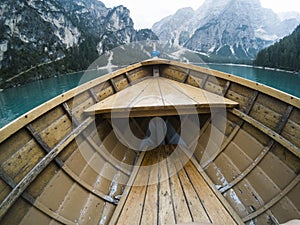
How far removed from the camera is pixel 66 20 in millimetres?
86062

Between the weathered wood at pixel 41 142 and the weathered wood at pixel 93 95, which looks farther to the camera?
the weathered wood at pixel 93 95

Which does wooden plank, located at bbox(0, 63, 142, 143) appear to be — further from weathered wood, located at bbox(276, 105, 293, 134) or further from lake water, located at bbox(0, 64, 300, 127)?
lake water, located at bbox(0, 64, 300, 127)

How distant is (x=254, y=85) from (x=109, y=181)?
2.94 metres

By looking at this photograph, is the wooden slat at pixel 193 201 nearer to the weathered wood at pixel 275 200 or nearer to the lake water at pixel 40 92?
the weathered wood at pixel 275 200

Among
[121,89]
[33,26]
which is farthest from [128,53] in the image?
[121,89]

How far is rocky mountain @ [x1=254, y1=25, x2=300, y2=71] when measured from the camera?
146ft

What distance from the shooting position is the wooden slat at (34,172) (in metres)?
1.93

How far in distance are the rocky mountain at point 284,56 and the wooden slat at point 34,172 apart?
51696mm

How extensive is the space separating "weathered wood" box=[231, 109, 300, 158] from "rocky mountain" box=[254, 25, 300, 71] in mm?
49571

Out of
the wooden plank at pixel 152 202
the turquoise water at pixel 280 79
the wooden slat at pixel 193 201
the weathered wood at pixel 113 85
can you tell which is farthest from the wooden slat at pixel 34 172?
the turquoise water at pixel 280 79

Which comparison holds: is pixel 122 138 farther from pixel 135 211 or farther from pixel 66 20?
pixel 66 20

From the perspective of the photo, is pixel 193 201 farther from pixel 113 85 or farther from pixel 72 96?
pixel 113 85

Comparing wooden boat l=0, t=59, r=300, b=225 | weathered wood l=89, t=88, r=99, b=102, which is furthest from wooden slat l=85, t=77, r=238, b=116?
weathered wood l=89, t=88, r=99, b=102

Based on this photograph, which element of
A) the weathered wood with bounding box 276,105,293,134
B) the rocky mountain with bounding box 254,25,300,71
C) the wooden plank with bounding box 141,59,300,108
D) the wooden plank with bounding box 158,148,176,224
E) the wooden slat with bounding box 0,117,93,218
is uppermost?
the wooden slat with bounding box 0,117,93,218
